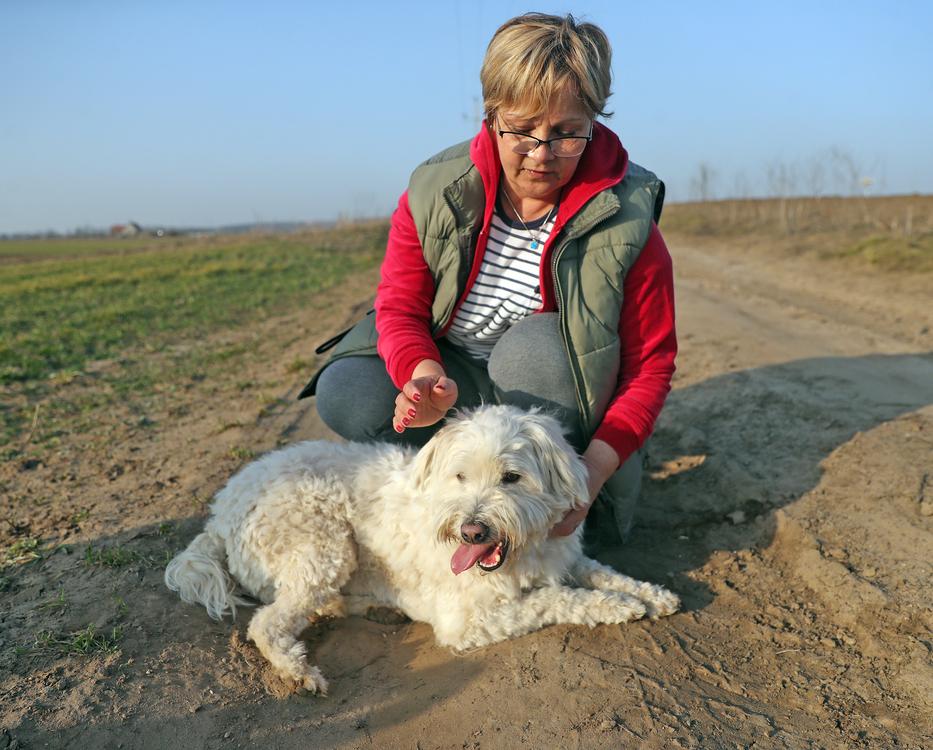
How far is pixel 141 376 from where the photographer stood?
873 cm

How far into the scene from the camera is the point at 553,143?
3301 mm

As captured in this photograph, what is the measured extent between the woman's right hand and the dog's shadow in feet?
4.53

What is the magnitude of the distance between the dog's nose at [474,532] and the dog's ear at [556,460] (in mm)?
337

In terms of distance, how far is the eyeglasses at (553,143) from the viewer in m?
3.29

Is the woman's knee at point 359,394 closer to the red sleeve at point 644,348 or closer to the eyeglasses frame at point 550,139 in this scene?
the red sleeve at point 644,348

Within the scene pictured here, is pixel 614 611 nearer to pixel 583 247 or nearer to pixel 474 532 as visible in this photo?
pixel 474 532

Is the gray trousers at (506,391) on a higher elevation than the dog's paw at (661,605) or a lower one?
higher

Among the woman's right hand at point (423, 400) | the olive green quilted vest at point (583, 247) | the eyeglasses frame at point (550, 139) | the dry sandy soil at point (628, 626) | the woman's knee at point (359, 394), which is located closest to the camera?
the dry sandy soil at point (628, 626)

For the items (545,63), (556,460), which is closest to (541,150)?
(545,63)

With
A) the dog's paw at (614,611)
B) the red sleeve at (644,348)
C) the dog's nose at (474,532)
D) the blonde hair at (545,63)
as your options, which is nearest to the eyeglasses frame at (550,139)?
the blonde hair at (545,63)

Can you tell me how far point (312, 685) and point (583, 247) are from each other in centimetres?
225

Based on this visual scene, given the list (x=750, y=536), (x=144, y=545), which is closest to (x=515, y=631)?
(x=750, y=536)

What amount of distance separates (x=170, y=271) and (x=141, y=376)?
19.4 meters

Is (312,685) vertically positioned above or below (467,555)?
below
